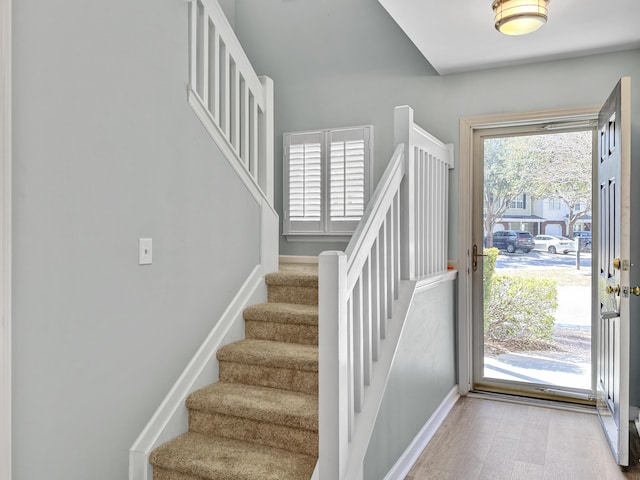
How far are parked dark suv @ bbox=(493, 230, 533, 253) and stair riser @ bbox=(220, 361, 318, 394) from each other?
2.10 metres

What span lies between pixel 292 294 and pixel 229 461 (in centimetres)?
121

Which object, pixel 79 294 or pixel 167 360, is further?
pixel 167 360

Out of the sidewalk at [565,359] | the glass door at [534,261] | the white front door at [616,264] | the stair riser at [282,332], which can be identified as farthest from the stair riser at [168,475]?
the sidewalk at [565,359]

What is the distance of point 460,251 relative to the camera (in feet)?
12.8

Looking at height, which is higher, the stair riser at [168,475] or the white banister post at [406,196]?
the white banister post at [406,196]

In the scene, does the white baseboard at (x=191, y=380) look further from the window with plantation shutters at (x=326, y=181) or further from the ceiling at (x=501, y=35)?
the ceiling at (x=501, y=35)

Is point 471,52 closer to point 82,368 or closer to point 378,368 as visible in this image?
point 378,368

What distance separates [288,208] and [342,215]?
520mm

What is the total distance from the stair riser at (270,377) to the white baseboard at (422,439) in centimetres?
59

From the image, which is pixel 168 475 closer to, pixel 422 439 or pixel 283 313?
pixel 283 313

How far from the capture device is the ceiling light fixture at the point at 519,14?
253 cm

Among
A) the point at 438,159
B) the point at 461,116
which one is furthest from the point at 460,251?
the point at 461,116

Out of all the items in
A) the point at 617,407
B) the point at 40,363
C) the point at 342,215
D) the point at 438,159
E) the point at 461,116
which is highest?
the point at 461,116

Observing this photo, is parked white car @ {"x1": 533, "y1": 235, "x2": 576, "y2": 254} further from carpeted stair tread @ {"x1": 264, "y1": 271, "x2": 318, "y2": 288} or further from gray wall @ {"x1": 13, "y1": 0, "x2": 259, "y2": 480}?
gray wall @ {"x1": 13, "y1": 0, "x2": 259, "y2": 480}
